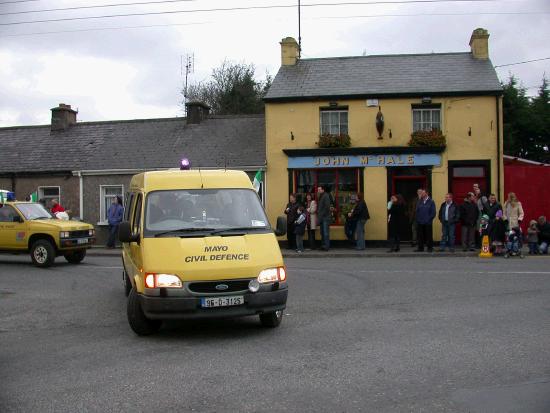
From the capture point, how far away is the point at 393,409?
5.21 metres

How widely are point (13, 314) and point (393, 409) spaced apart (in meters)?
7.28

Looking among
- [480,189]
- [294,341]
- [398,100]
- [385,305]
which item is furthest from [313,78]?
[294,341]

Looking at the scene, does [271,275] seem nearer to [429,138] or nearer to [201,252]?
[201,252]

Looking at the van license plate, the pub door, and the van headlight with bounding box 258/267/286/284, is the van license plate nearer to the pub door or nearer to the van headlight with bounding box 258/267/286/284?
the van headlight with bounding box 258/267/286/284

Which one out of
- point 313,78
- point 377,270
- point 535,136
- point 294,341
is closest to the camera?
point 294,341

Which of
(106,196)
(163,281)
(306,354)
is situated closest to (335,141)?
(106,196)

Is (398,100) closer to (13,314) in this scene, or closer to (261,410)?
(13,314)

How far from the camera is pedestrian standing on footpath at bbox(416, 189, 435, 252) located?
1906cm

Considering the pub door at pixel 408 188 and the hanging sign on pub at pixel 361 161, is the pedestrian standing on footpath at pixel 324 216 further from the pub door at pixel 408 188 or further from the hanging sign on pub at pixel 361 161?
the pub door at pixel 408 188

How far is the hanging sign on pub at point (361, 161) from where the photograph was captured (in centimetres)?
2158

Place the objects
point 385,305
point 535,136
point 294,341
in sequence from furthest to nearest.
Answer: point 535,136 → point 385,305 → point 294,341

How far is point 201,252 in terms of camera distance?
307 inches

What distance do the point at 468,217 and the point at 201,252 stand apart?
13.3m

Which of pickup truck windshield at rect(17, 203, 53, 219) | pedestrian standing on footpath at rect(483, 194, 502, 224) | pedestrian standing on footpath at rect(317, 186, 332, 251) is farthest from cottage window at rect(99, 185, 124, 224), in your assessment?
pedestrian standing on footpath at rect(483, 194, 502, 224)
